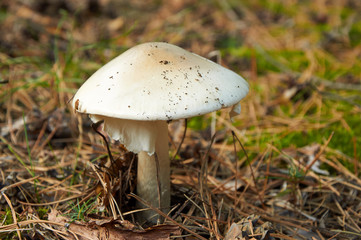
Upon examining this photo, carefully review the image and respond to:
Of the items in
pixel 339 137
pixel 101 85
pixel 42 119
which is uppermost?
pixel 101 85

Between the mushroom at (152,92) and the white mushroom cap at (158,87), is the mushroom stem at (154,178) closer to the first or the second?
the mushroom at (152,92)

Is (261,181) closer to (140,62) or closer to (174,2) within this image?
(140,62)

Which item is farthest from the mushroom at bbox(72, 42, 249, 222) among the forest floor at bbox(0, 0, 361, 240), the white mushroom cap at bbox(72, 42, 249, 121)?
the forest floor at bbox(0, 0, 361, 240)

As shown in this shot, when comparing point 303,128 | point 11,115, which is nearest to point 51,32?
point 11,115

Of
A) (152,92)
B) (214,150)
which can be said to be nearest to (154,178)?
(152,92)

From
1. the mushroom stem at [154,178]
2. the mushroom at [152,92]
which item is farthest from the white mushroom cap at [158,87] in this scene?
the mushroom stem at [154,178]

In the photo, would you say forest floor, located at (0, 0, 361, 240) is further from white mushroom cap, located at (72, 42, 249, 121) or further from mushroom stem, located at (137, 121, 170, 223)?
white mushroom cap, located at (72, 42, 249, 121)
